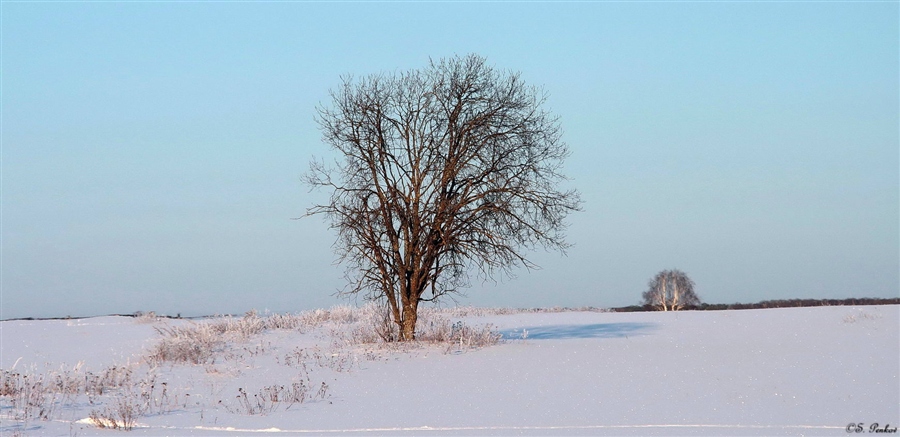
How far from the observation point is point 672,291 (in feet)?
132

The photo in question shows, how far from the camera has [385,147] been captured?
20.1m

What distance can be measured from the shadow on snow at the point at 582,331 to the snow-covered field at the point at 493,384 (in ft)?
0.65

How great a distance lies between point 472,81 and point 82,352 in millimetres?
12729

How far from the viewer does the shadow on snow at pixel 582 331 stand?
2233 cm

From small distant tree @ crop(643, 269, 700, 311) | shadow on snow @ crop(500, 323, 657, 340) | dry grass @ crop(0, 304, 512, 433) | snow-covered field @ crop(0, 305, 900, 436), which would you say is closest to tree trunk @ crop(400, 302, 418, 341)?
dry grass @ crop(0, 304, 512, 433)

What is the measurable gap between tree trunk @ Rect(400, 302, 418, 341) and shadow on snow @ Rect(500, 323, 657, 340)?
2.73 metres

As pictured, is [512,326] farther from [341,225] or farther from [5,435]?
[5,435]

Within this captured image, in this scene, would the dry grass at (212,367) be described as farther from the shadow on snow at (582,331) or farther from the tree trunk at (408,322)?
the shadow on snow at (582,331)

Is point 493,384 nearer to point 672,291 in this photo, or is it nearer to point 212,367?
point 212,367

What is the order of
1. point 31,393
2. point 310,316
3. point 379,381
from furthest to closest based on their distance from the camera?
1. point 310,316
2. point 379,381
3. point 31,393

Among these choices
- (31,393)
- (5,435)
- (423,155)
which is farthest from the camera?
(423,155)

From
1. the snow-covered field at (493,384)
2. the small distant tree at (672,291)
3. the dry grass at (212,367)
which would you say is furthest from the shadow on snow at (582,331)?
the small distant tree at (672,291)

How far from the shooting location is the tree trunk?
2027 cm

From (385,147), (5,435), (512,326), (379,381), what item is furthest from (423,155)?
(5,435)
